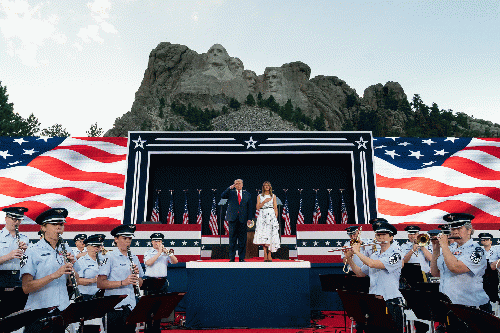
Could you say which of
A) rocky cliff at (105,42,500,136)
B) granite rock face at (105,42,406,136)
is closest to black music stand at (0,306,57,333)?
rocky cliff at (105,42,500,136)

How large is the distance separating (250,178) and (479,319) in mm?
13825

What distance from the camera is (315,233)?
42.5 feet

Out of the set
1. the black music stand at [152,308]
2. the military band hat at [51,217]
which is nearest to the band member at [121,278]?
the black music stand at [152,308]

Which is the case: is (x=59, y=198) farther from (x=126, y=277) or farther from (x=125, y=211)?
(x=126, y=277)

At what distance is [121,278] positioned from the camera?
5.68 m

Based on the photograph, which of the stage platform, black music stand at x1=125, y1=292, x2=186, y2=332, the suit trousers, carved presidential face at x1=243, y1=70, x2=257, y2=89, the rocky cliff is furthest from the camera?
carved presidential face at x1=243, y1=70, x2=257, y2=89

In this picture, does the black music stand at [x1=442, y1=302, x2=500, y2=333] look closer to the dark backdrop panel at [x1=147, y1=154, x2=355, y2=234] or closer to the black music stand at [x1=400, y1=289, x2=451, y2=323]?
the black music stand at [x1=400, y1=289, x2=451, y2=323]

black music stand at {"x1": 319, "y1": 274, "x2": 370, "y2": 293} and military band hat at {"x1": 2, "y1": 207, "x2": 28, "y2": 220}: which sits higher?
military band hat at {"x1": 2, "y1": 207, "x2": 28, "y2": 220}

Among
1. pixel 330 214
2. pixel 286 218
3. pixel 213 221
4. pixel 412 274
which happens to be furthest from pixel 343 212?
pixel 412 274

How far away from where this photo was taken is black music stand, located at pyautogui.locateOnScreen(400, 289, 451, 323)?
16.7 ft

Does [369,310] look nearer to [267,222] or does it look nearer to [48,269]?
[48,269]

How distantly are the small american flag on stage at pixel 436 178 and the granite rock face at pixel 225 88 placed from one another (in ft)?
226

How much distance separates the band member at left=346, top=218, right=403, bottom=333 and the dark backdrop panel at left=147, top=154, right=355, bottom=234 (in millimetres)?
10300

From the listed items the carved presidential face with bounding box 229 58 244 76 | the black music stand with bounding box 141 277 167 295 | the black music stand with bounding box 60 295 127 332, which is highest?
the carved presidential face with bounding box 229 58 244 76
